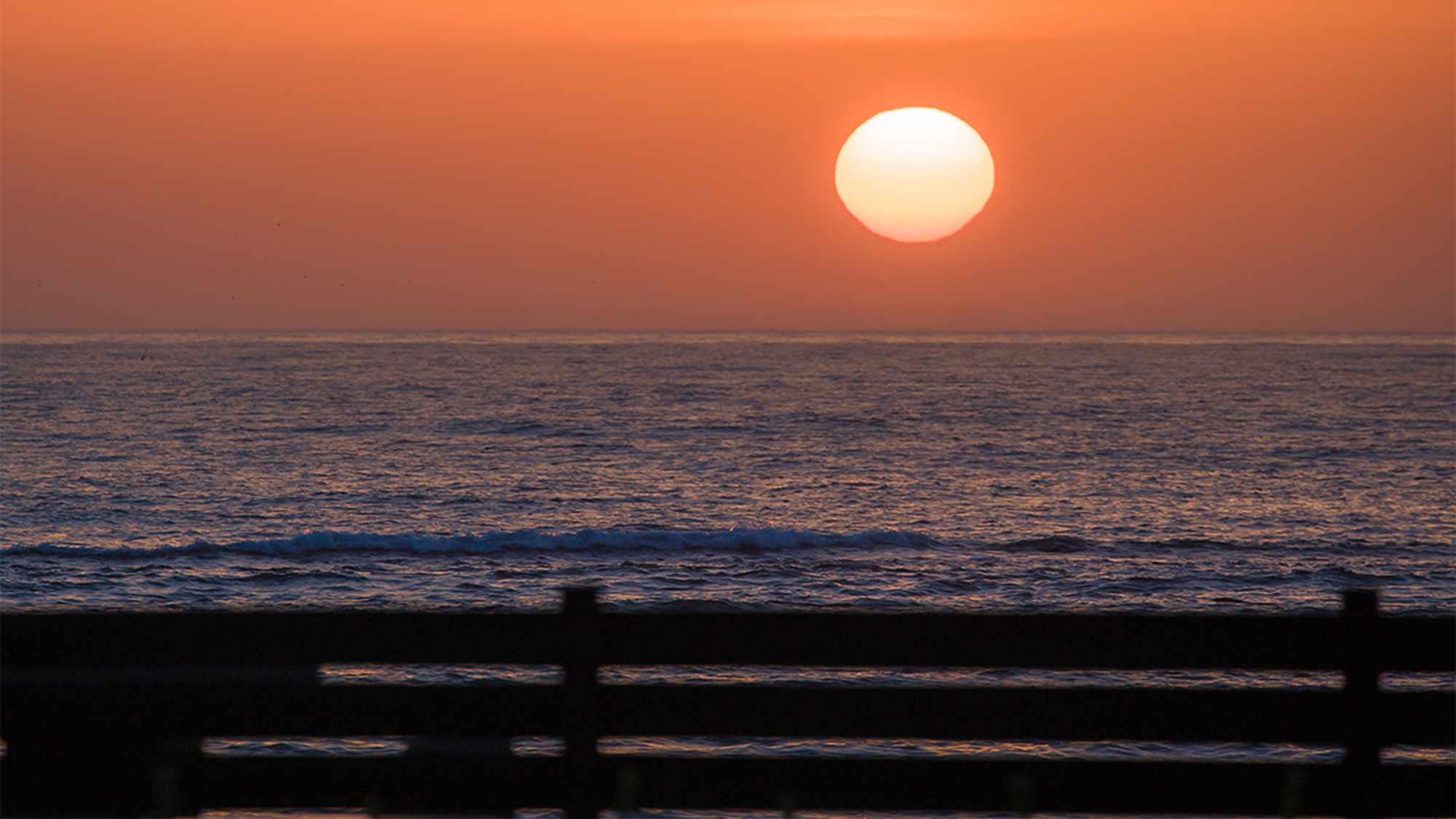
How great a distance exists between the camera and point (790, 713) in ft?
12.5

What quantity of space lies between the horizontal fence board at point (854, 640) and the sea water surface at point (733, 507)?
1.40 m

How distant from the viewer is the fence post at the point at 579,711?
3807 mm

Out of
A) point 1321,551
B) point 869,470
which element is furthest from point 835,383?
point 1321,551

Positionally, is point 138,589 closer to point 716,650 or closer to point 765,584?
point 765,584

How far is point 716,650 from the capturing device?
12.5ft

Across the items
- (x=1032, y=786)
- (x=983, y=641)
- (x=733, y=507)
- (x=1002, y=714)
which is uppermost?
(x=983, y=641)

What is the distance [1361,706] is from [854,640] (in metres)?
1.66

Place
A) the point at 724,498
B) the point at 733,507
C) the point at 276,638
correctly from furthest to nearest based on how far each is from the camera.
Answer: the point at 724,498 → the point at 733,507 → the point at 276,638

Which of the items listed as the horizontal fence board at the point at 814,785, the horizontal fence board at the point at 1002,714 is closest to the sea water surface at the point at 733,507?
the horizontal fence board at the point at 814,785

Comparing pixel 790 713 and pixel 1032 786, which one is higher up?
pixel 790 713

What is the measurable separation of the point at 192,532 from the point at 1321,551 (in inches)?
774

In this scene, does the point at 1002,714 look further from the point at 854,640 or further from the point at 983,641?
the point at 854,640

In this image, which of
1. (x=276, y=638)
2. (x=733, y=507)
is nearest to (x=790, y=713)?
(x=276, y=638)

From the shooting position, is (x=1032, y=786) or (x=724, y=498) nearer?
(x=1032, y=786)
